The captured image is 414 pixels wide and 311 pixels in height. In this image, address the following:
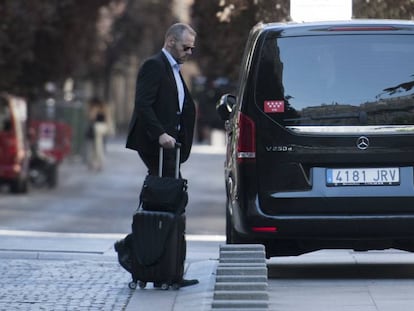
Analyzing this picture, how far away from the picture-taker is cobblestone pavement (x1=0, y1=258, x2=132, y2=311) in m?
8.89

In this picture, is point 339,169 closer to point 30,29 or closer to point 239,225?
point 239,225

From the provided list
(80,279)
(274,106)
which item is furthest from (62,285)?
(274,106)

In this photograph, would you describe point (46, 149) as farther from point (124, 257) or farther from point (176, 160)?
point (124, 257)

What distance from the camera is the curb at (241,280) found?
7551 millimetres

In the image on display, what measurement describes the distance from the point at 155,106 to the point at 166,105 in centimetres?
8

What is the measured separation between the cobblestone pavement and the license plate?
5.29 ft

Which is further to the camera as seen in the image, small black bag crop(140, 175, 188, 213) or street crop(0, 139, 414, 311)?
small black bag crop(140, 175, 188, 213)

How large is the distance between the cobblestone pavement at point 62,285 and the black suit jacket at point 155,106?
1.03 metres

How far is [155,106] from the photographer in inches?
387

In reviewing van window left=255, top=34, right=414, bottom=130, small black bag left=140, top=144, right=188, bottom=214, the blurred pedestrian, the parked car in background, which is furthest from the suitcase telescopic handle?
the blurred pedestrian

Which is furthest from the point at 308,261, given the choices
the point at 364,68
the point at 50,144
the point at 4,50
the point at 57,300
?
the point at 50,144

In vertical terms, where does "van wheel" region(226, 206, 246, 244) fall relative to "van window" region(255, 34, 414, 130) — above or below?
below

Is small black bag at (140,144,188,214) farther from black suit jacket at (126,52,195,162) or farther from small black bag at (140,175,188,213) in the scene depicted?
black suit jacket at (126,52,195,162)

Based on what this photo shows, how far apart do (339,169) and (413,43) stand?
3.37ft
